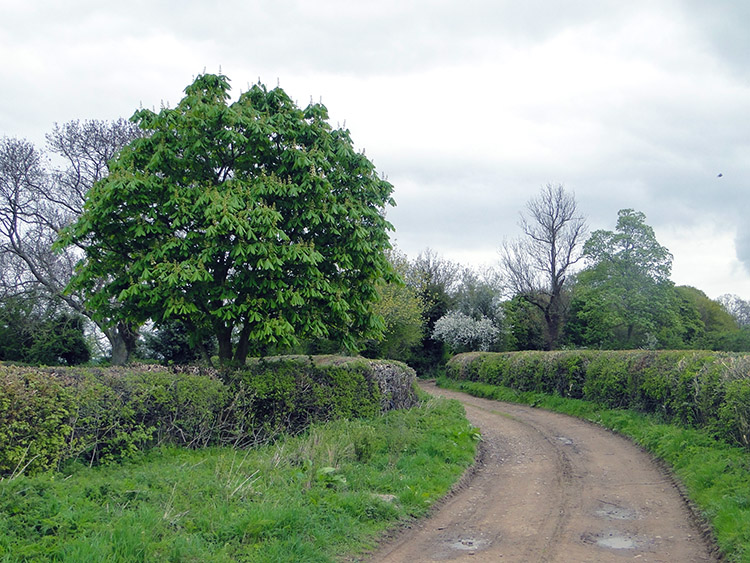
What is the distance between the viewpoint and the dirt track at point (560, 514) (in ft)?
22.5

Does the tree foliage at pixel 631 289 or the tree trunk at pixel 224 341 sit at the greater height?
the tree foliage at pixel 631 289

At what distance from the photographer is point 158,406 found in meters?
9.92

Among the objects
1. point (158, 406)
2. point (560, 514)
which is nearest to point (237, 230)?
point (158, 406)

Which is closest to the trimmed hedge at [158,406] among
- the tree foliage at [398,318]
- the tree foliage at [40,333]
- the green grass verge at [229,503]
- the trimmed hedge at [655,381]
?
the green grass verge at [229,503]

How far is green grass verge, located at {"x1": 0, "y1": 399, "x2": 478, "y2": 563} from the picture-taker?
18.0 feet

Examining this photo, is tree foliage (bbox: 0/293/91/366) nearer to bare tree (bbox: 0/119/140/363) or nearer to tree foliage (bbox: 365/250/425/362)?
bare tree (bbox: 0/119/140/363)

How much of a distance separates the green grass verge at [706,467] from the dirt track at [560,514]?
0.31 m

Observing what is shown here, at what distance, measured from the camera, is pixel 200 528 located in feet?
20.6

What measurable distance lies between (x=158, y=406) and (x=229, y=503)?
353 centimetres

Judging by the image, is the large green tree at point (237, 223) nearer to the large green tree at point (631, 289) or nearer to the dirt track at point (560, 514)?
the dirt track at point (560, 514)

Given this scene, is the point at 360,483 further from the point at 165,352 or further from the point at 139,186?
the point at 165,352

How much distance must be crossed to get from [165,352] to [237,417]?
21.3 meters

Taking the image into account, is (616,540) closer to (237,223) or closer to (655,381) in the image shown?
(237,223)

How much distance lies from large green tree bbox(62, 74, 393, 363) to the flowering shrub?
23.7m
